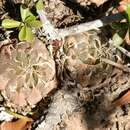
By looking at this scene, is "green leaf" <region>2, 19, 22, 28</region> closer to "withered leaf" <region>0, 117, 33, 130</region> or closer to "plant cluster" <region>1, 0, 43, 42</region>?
"plant cluster" <region>1, 0, 43, 42</region>

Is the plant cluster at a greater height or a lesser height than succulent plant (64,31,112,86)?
greater

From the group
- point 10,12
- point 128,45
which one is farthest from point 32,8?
point 128,45

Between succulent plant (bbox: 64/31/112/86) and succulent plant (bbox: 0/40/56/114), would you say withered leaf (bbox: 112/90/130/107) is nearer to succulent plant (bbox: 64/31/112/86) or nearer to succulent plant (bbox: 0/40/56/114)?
succulent plant (bbox: 64/31/112/86)

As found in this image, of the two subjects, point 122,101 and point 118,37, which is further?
point 122,101

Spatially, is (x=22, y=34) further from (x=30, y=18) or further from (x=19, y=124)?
(x=19, y=124)

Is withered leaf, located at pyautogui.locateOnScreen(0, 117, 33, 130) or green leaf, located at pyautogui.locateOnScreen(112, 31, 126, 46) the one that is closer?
green leaf, located at pyautogui.locateOnScreen(112, 31, 126, 46)

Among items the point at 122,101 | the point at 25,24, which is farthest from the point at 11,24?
the point at 122,101

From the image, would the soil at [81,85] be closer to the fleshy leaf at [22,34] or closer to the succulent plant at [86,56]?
the succulent plant at [86,56]

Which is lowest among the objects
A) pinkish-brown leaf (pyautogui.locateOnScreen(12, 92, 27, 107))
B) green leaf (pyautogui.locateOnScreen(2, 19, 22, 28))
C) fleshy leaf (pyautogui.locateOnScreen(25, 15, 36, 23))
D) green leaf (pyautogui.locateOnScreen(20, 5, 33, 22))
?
pinkish-brown leaf (pyautogui.locateOnScreen(12, 92, 27, 107))

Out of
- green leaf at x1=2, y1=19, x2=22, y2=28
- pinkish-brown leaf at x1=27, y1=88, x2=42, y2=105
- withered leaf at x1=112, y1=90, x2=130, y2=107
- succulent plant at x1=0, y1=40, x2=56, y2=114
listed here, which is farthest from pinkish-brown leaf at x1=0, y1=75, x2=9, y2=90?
withered leaf at x1=112, y1=90, x2=130, y2=107
